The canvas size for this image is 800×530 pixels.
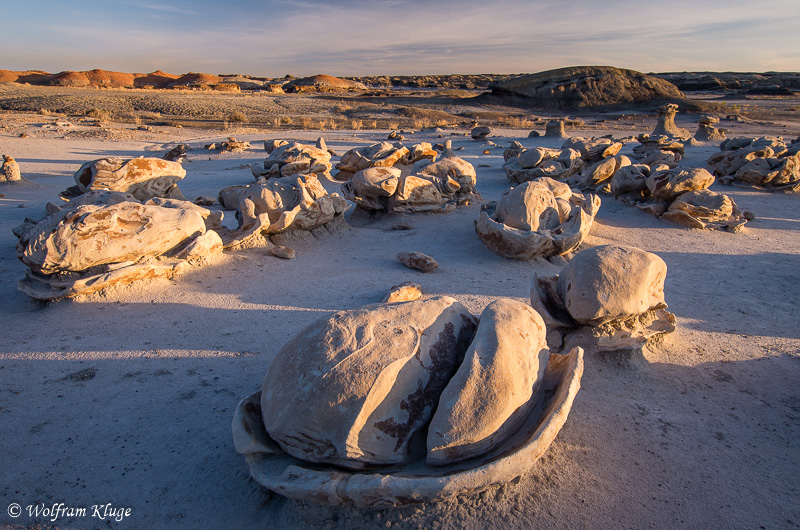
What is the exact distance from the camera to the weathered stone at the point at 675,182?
7.34 meters

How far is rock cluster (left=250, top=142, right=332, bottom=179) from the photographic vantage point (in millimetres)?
8536

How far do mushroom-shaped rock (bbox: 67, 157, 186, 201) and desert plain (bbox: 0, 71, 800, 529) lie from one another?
3.25 feet

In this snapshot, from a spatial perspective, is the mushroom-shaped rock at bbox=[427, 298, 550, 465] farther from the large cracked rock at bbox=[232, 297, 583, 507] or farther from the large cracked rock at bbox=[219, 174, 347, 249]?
the large cracked rock at bbox=[219, 174, 347, 249]

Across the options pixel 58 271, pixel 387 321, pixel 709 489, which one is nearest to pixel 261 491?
pixel 387 321

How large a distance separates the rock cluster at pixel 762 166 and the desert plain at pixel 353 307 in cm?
276

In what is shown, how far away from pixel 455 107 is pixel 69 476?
29.6 metres

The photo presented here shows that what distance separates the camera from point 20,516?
198 cm

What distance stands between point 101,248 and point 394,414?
145 inches

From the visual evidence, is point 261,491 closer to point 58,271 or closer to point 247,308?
point 247,308

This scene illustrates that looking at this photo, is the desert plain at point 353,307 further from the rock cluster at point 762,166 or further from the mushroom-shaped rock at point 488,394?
the rock cluster at point 762,166

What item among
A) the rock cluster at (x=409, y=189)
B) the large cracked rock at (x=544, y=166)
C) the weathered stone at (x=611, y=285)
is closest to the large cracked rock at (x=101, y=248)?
the rock cluster at (x=409, y=189)

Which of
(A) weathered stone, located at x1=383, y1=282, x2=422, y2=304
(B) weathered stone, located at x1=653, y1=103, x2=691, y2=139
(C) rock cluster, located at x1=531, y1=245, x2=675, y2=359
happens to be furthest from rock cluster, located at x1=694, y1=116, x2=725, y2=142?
(A) weathered stone, located at x1=383, y1=282, x2=422, y2=304

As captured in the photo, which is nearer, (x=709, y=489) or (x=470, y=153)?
(x=709, y=489)

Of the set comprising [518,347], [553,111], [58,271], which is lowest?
[58,271]
